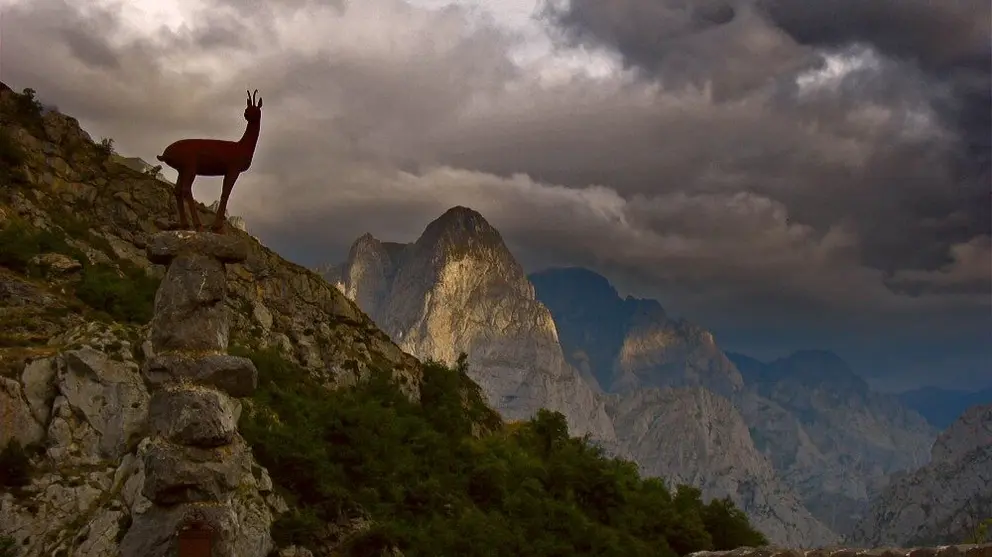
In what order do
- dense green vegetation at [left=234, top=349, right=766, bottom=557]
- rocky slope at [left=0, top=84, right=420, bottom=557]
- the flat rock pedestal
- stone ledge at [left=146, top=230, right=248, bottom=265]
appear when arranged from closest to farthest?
the flat rock pedestal → stone ledge at [left=146, top=230, right=248, bottom=265] → rocky slope at [left=0, top=84, right=420, bottom=557] → dense green vegetation at [left=234, top=349, right=766, bottom=557]

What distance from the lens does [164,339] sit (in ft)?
71.0

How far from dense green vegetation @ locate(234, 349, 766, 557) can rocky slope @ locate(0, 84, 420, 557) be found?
489 cm

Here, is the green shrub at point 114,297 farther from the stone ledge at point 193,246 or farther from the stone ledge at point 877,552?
the stone ledge at point 877,552

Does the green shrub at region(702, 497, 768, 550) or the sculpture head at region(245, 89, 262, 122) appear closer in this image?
the sculpture head at region(245, 89, 262, 122)

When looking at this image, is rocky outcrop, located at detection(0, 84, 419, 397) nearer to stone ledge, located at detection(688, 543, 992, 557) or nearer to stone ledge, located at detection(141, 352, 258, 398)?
stone ledge, located at detection(141, 352, 258, 398)

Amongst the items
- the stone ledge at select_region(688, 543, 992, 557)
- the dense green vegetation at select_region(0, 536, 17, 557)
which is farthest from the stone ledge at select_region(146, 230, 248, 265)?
the dense green vegetation at select_region(0, 536, 17, 557)

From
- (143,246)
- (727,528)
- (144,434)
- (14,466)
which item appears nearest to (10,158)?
(143,246)

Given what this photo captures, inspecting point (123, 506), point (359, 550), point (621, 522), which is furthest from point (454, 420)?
point (123, 506)

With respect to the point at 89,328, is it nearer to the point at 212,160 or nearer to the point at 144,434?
the point at 144,434

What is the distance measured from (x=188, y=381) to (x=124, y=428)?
2002cm

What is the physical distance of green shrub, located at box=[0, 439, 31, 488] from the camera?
108 feet

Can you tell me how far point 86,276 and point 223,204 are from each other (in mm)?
40099

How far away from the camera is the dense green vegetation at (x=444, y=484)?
48.4 metres

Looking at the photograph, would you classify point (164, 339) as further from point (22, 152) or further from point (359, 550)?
point (22, 152)
